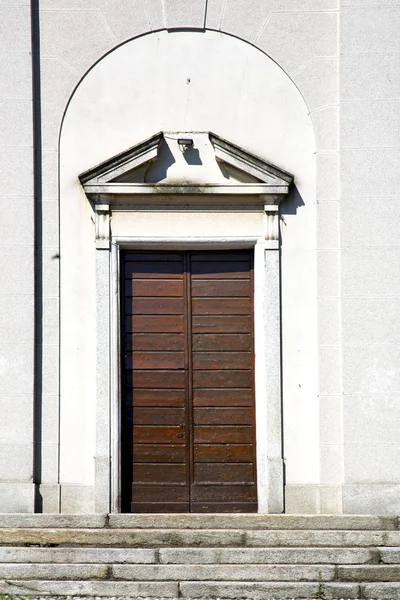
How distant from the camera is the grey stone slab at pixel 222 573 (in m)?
9.52

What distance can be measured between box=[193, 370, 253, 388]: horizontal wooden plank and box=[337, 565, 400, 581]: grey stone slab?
2.61m

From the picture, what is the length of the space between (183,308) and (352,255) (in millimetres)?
1905

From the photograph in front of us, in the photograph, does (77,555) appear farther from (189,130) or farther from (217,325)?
(189,130)

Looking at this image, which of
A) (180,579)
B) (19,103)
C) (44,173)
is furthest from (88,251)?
(180,579)

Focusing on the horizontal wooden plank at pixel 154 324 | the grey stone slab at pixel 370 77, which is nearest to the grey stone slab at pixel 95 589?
the horizontal wooden plank at pixel 154 324

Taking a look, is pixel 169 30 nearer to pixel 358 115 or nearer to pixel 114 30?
pixel 114 30

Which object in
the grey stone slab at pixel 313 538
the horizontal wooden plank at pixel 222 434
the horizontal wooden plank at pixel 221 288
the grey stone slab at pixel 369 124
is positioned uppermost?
the grey stone slab at pixel 369 124

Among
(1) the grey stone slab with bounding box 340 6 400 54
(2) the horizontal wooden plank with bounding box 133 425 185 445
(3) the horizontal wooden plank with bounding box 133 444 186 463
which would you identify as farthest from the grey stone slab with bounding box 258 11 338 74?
(3) the horizontal wooden plank with bounding box 133 444 186 463

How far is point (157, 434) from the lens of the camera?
11.5 metres

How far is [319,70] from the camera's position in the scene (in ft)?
37.5

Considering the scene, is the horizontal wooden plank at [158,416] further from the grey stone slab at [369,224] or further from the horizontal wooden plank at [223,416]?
the grey stone slab at [369,224]

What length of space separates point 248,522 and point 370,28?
5292mm

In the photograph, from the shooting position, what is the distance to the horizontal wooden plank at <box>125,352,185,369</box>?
11523 millimetres

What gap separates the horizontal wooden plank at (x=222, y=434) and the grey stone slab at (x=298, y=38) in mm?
3895
